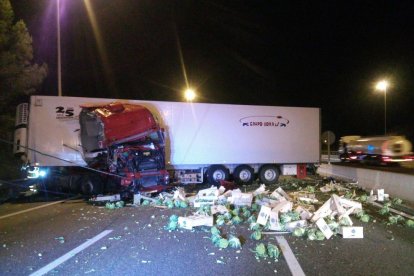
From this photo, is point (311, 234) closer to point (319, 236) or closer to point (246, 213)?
point (319, 236)

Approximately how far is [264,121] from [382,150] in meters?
17.4

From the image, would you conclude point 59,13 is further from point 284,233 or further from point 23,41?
point 284,233

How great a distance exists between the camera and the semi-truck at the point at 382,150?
99.3 ft

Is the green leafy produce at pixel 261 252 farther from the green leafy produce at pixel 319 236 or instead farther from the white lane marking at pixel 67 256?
the white lane marking at pixel 67 256

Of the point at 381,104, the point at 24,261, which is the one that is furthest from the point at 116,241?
the point at 381,104

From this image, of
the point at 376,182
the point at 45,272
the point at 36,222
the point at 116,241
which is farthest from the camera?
the point at 376,182

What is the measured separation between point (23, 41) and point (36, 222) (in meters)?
13.8

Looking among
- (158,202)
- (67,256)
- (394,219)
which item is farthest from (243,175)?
(67,256)

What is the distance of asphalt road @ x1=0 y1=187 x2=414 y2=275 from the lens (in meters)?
5.68

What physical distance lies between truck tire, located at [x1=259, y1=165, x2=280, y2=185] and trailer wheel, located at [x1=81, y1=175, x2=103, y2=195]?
24.2ft

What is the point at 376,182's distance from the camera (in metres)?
14.0

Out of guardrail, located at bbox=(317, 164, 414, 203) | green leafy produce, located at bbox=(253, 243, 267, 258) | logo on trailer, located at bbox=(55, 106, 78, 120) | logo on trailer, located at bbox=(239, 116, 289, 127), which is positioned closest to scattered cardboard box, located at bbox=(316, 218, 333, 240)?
green leafy produce, located at bbox=(253, 243, 267, 258)

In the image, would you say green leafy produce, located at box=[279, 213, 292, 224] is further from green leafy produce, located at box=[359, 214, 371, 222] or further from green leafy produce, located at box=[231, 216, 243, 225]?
green leafy produce, located at box=[359, 214, 371, 222]

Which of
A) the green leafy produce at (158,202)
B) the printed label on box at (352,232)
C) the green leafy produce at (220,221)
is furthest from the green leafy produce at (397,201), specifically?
the green leafy produce at (158,202)
